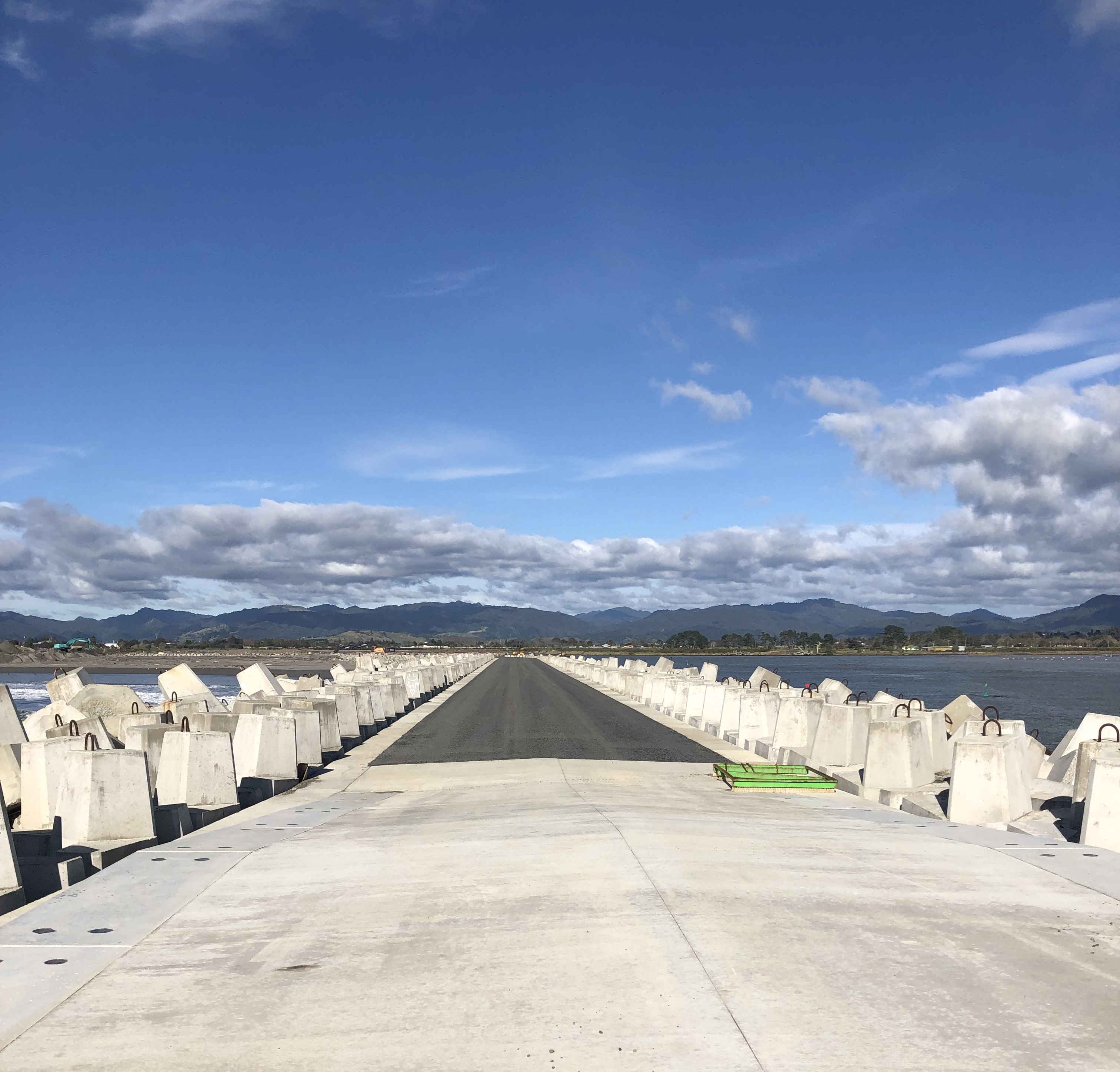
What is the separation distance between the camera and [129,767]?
8.80m

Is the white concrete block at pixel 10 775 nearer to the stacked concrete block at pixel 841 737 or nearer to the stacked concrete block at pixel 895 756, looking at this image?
the stacked concrete block at pixel 895 756

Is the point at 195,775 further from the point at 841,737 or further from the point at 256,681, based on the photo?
the point at 256,681

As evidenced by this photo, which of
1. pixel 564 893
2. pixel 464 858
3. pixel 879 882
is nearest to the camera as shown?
pixel 564 893

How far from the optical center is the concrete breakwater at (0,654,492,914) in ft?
26.9

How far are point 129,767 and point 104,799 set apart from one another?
0.32 m

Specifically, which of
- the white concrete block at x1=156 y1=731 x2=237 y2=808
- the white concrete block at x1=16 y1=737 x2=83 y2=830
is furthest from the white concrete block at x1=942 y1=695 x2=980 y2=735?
the white concrete block at x1=16 y1=737 x2=83 y2=830

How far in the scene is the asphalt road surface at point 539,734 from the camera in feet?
57.1

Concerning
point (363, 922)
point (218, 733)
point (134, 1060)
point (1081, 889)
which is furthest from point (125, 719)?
point (1081, 889)

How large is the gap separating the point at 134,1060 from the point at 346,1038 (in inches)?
33.9

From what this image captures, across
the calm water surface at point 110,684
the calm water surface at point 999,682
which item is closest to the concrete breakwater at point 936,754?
the calm water surface at point 110,684

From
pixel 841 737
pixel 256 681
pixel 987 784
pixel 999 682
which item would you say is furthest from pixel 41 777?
pixel 999 682

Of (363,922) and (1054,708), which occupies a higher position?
(363,922)

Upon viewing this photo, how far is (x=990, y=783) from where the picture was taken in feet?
34.6

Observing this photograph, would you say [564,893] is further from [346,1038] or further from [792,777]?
[792,777]
